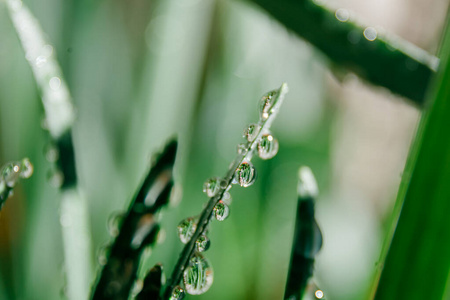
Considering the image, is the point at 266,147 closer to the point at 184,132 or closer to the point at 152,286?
the point at 152,286

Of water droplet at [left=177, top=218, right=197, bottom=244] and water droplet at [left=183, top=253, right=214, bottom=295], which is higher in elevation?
water droplet at [left=177, top=218, right=197, bottom=244]

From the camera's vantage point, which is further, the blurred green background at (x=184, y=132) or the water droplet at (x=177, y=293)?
the blurred green background at (x=184, y=132)

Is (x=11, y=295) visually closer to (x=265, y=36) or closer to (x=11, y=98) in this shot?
(x=11, y=98)

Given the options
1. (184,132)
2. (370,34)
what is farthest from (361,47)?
(184,132)

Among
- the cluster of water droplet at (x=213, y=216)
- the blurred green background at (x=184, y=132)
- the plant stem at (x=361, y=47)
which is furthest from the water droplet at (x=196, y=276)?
the blurred green background at (x=184, y=132)

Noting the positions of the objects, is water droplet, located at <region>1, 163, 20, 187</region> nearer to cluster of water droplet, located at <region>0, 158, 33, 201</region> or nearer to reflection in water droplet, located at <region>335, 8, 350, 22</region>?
cluster of water droplet, located at <region>0, 158, 33, 201</region>

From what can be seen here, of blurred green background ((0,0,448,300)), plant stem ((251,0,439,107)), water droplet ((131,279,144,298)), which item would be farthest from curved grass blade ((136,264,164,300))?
blurred green background ((0,0,448,300))

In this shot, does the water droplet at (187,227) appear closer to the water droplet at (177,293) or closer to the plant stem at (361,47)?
the water droplet at (177,293)
